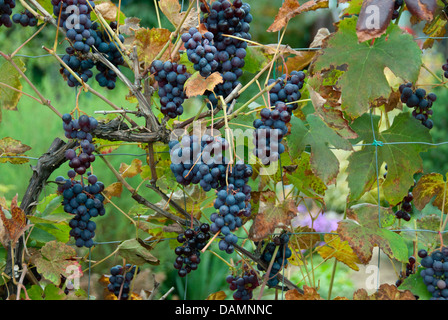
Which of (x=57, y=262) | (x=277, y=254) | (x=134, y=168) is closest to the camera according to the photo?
(x=57, y=262)

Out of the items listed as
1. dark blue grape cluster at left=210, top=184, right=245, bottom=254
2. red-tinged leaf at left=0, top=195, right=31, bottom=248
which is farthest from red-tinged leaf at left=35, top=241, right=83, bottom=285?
dark blue grape cluster at left=210, top=184, right=245, bottom=254

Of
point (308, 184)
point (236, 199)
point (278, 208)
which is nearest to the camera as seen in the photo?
point (236, 199)

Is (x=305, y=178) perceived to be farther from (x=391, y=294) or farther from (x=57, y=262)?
(x=57, y=262)

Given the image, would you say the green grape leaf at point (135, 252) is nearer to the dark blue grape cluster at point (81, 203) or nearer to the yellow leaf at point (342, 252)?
the dark blue grape cluster at point (81, 203)

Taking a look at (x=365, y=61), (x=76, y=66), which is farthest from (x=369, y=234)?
(x=76, y=66)

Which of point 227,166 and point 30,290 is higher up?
point 227,166

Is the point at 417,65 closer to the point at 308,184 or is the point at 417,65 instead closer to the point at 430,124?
the point at 430,124

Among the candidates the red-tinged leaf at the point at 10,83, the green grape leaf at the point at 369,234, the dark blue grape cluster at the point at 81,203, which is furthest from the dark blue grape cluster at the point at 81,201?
the green grape leaf at the point at 369,234

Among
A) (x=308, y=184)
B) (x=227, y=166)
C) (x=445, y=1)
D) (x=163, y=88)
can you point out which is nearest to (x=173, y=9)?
(x=163, y=88)
